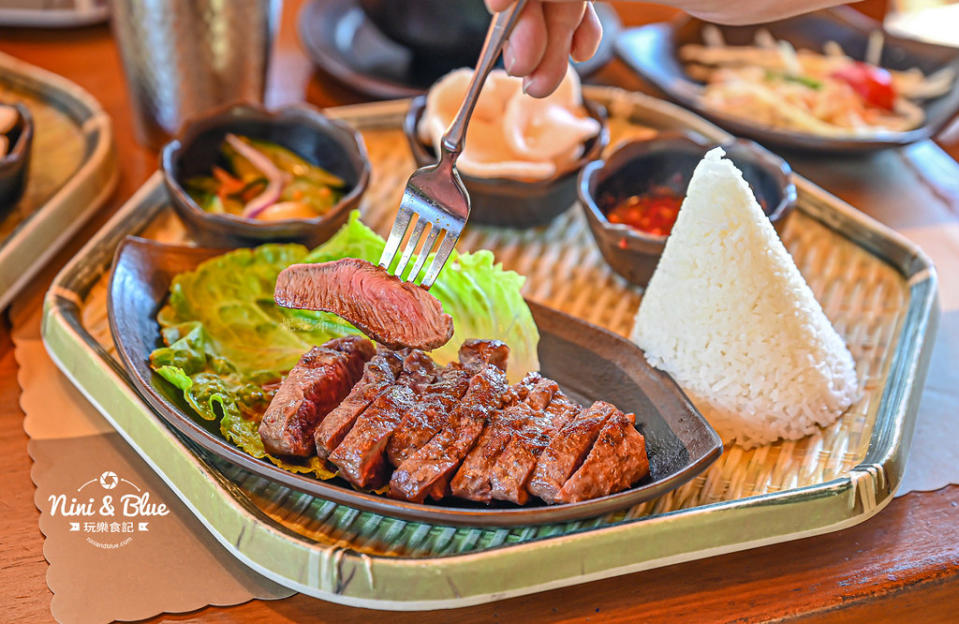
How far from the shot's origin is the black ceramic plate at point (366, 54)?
145 inches

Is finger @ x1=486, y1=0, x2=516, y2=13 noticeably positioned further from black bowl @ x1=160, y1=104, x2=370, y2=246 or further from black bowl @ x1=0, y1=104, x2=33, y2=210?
black bowl @ x1=0, y1=104, x2=33, y2=210

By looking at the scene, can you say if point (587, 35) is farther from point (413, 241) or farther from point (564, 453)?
point (564, 453)

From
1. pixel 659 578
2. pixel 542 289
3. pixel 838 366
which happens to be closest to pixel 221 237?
pixel 542 289

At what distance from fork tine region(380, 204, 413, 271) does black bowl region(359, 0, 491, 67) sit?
165 cm

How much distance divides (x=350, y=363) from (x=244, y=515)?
1.55 ft

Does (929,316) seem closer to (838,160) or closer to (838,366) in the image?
(838,366)

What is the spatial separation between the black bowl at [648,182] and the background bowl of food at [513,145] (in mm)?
105

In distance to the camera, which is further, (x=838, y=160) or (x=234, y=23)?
(x=838, y=160)

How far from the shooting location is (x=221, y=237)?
263 cm

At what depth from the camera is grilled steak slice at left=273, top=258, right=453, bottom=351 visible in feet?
6.97

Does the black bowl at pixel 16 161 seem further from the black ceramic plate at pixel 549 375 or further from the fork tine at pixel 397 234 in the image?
the fork tine at pixel 397 234

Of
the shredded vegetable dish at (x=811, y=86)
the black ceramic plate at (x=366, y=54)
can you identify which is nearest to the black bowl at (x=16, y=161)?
the black ceramic plate at (x=366, y=54)

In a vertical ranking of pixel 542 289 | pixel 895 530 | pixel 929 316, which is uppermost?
pixel 929 316

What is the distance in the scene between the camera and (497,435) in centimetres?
198
